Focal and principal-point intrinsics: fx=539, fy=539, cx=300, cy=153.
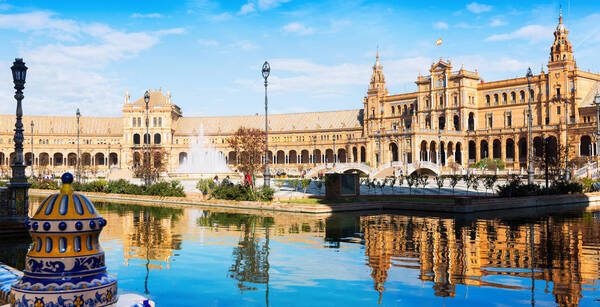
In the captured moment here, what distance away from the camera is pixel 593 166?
60.9 meters

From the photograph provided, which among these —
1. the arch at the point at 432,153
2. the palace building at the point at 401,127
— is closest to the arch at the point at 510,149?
the palace building at the point at 401,127

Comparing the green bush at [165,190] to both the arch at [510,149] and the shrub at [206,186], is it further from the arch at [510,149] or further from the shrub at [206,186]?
the arch at [510,149]

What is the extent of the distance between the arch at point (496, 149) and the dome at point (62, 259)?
94619 millimetres

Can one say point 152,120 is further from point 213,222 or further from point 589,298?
point 589,298

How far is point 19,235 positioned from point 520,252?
1580cm

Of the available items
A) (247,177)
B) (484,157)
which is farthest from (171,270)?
(484,157)

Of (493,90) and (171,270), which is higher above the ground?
(493,90)

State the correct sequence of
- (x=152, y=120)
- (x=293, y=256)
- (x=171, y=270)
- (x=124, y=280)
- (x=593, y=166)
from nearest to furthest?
(x=124, y=280) → (x=171, y=270) → (x=293, y=256) → (x=593, y=166) → (x=152, y=120)

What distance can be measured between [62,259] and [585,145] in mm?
89770

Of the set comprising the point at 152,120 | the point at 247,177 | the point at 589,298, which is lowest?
the point at 589,298

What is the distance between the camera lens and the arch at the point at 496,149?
9256cm

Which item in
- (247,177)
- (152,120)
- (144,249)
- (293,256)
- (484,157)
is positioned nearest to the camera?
(293,256)

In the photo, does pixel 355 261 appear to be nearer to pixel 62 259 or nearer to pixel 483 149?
pixel 62 259

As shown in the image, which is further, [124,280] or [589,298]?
[124,280]
